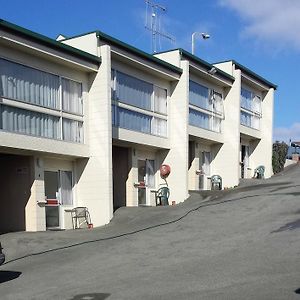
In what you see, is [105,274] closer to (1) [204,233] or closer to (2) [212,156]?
(1) [204,233]

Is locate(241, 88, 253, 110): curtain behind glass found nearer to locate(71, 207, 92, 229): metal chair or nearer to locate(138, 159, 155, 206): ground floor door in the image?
locate(138, 159, 155, 206): ground floor door

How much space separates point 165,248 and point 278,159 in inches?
885

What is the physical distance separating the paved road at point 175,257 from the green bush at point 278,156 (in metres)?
14.2

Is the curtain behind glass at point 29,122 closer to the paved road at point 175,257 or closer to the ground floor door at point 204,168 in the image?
the paved road at point 175,257

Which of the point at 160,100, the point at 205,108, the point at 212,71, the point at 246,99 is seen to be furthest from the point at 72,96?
the point at 246,99

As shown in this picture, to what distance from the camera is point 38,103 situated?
15742mm

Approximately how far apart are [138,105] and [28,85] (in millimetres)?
5637

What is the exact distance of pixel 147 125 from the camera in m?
20.5

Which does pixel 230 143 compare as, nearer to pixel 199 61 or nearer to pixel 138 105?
pixel 199 61

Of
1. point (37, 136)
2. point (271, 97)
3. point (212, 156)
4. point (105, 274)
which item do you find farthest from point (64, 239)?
point (271, 97)

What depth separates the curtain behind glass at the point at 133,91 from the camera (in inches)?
744

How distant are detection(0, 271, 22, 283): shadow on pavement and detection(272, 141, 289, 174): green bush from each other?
24483mm

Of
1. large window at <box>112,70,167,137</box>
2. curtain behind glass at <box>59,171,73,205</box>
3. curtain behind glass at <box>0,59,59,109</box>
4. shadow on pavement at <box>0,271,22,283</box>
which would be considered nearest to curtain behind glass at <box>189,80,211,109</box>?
large window at <box>112,70,167,137</box>

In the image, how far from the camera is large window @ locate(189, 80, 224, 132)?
23.4m
